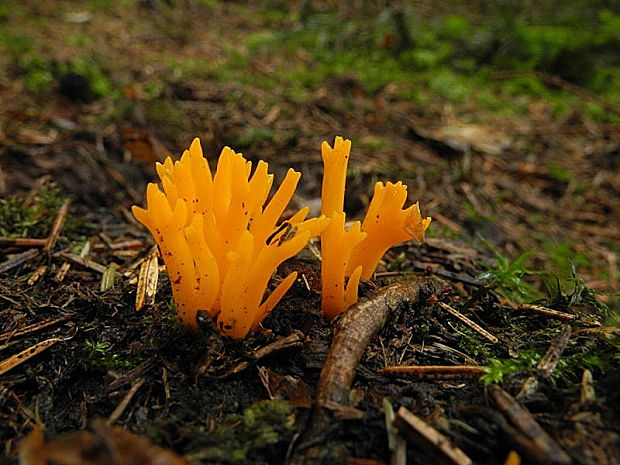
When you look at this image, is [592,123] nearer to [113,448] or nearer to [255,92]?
[255,92]

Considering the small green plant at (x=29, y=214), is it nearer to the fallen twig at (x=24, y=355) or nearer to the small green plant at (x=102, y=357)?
the fallen twig at (x=24, y=355)

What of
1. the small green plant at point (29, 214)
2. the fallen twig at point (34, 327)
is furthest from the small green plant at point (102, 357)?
the small green plant at point (29, 214)

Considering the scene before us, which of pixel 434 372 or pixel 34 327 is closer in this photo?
pixel 434 372

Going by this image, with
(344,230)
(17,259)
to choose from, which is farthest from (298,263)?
(17,259)

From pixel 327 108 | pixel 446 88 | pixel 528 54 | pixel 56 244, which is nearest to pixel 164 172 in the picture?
pixel 56 244

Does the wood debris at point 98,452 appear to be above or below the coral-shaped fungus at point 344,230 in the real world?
below

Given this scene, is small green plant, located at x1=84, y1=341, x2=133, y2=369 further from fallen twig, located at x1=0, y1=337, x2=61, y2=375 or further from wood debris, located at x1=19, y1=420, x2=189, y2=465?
wood debris, located at x1=19, y1=420, x2=189, y2=465

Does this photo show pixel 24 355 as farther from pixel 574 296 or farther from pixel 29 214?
pixel 574 296
